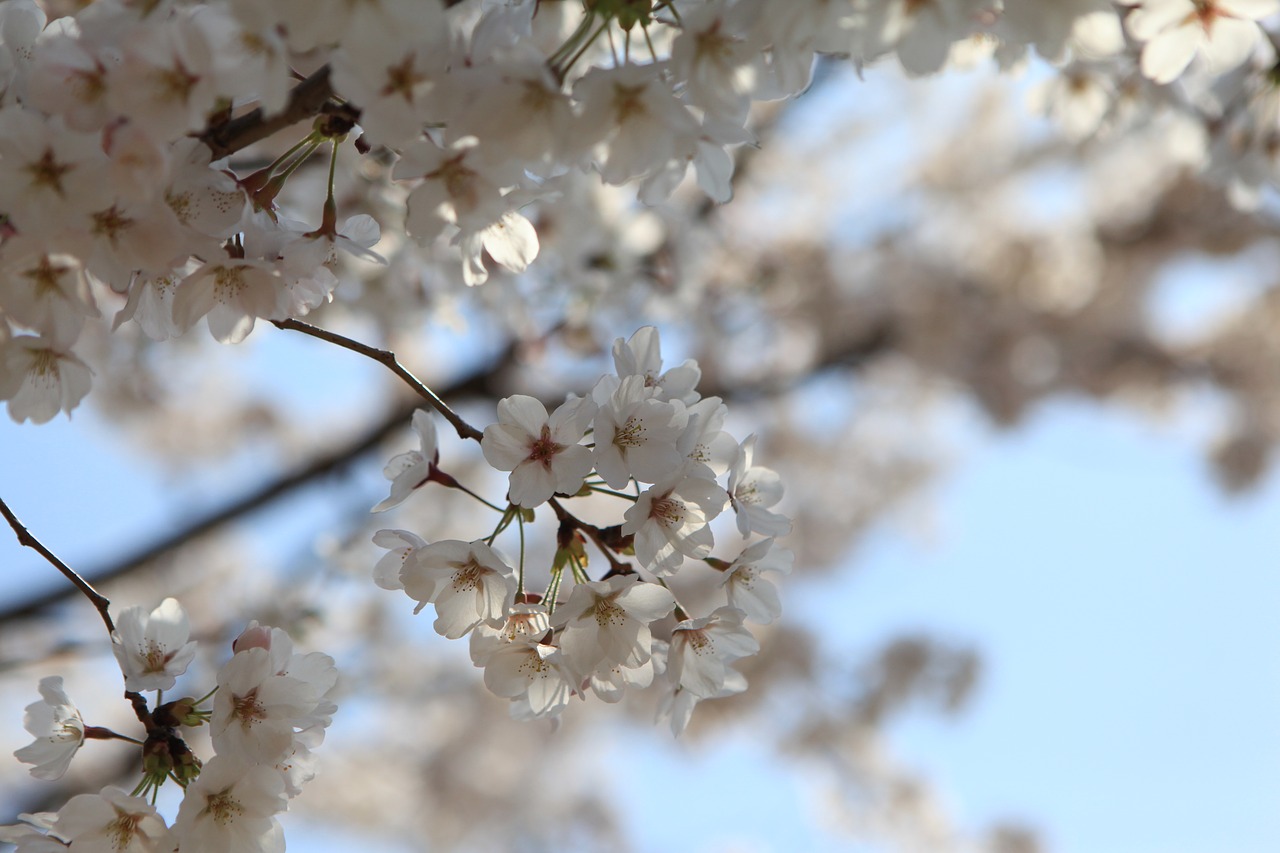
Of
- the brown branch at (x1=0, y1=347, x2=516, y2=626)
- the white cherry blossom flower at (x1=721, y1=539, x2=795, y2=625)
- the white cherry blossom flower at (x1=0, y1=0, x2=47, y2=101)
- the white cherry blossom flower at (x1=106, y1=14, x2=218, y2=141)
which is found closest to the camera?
the white cherry blossom flower at (x1=106, y1=14, x2=218, y2=141)

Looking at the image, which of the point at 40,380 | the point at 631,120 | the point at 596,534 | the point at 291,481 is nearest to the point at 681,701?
the point at 596,534

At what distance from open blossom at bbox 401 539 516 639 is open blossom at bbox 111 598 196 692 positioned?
0.22 m

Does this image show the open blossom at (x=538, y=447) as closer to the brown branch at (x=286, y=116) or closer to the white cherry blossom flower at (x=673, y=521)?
the white cherry blossom flower at (x=673, y=521)

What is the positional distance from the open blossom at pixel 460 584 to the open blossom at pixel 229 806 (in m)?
0.18

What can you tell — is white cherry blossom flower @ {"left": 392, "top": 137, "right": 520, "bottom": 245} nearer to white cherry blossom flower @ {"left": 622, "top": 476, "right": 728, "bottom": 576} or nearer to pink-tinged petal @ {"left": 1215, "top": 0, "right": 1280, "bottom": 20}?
white cherry blossom flower @ {"left": 622, "top": 476, "right": 728, "bottom": 576}

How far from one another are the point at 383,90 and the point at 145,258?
0.66ft

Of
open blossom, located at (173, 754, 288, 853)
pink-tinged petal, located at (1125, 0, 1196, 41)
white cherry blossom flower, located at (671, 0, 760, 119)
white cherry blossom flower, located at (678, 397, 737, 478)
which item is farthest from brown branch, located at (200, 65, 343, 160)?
pink-tinged petal, located at (1125, 0, 1196, 41)

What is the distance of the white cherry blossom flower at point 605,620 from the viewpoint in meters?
0.72

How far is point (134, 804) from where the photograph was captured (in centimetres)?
72

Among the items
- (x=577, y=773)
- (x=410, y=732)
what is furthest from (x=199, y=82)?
(x=577, y=773)

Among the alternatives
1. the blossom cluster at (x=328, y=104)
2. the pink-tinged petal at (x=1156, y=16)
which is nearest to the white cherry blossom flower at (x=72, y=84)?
the blossom cluster at (x=328, y=104)

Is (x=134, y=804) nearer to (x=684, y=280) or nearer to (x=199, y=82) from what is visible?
(x=199, y=82)

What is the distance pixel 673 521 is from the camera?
2.39ft

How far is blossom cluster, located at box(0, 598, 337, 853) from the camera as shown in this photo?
73cm
